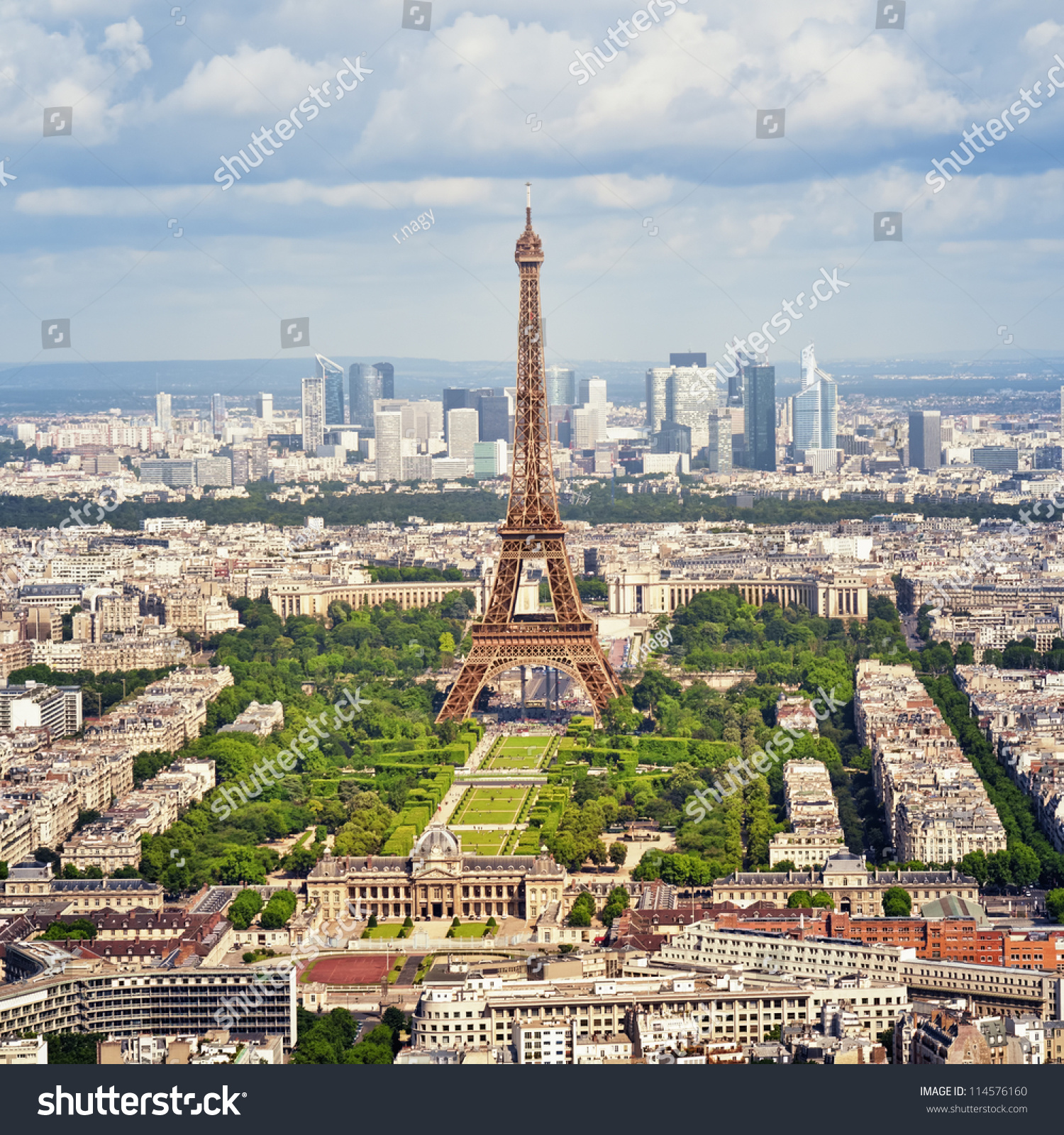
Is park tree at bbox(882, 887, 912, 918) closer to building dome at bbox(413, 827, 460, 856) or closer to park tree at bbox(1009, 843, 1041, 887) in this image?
park tree at bbox(1009, 843, 1041, 887)

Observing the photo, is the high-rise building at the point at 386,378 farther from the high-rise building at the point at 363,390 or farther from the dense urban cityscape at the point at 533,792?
the dense urban cityscape at the point at 533,792

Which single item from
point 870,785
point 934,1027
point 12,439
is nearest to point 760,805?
point 870,785

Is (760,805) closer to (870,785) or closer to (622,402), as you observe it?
(870,785)

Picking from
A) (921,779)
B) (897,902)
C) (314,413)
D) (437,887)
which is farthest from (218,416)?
(897,902)

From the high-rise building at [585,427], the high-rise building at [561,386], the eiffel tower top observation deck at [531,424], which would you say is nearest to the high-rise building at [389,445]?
the high-rise building at [561,386]

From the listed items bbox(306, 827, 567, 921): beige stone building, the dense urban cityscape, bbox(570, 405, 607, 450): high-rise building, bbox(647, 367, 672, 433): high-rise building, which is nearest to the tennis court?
the dense urban cityscape

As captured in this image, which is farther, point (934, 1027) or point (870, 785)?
point (870, 785)

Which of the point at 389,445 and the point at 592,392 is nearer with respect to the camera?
the point at 389,445

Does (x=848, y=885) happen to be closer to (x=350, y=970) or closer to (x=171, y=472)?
(x=350, y=970)
